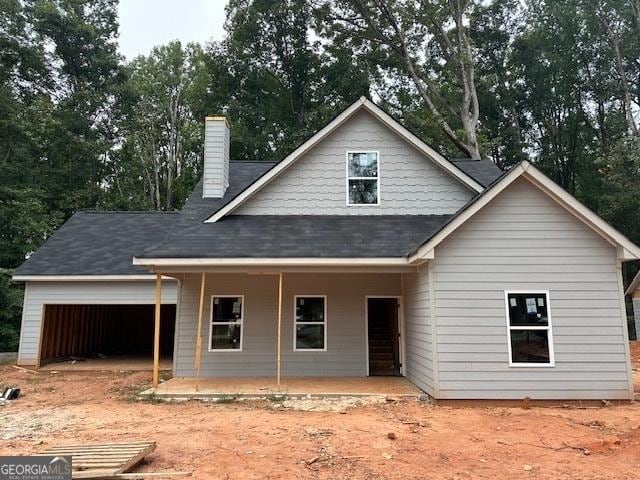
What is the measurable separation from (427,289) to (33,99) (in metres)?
25.3

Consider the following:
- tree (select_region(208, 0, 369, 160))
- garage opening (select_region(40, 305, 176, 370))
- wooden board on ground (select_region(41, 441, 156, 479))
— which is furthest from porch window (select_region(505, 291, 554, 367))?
tree (select_region(208, 0, 369, 160))

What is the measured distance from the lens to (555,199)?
27.1ft

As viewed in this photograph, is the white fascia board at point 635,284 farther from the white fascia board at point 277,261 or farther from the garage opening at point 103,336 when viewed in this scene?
the garage opening at point 103,336

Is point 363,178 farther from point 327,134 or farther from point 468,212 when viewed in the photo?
point 468,212

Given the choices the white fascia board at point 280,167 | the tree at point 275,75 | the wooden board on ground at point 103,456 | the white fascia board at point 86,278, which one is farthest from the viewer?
the tree at point 275,75

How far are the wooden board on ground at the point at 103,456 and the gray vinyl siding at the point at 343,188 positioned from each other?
653 centimetres

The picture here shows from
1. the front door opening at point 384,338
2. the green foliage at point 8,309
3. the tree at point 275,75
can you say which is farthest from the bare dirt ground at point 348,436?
the tree at point 275,75

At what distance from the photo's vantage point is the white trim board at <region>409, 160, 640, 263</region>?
8016mm

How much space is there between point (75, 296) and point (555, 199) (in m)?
12.0

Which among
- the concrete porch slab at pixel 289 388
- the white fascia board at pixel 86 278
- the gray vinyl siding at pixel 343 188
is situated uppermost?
the gray vinyl siding at pixel 343 188

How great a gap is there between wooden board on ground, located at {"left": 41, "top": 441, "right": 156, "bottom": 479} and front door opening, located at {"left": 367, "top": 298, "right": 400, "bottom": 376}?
20.7 ft

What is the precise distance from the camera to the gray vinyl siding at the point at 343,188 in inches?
434

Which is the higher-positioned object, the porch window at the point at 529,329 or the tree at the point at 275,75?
the tree at the point at 275,75

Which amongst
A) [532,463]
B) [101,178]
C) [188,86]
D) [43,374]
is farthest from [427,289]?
[188,86]
